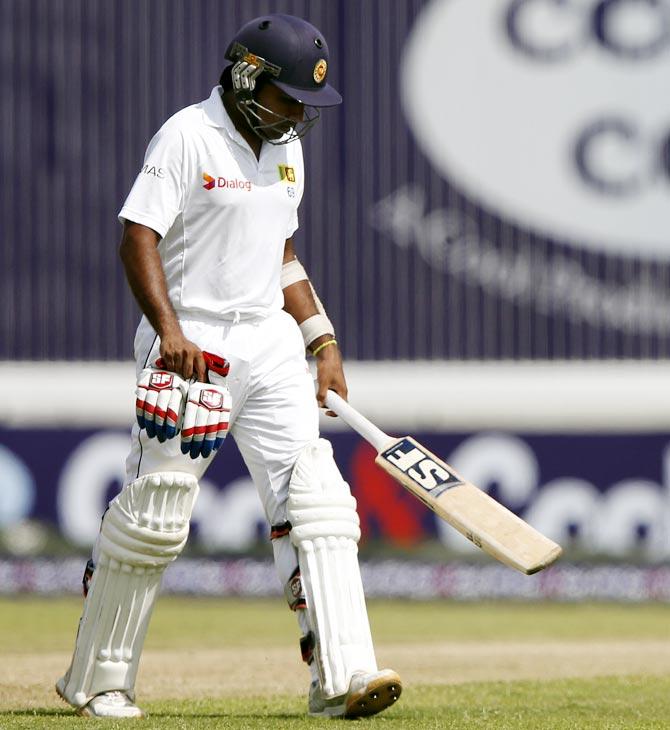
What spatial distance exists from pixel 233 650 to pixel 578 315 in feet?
29.4

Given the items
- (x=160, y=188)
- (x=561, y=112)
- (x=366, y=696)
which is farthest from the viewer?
(x=561, y=112)

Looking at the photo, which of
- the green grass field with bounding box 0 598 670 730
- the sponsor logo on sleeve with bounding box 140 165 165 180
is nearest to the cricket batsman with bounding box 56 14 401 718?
the sponsor logo on sleeve with bounding box 140 165 165 180

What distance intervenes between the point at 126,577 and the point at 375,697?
887 mm

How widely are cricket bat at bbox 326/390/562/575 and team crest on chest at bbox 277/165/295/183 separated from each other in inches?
28.4

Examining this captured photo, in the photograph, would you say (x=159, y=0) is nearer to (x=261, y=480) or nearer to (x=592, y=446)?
(x=592, y=446)

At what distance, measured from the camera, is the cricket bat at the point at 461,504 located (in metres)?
5.05

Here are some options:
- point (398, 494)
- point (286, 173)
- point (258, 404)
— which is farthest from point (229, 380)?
point (398, 494)

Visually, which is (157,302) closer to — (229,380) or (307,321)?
(229,380)

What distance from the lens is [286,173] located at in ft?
17.9

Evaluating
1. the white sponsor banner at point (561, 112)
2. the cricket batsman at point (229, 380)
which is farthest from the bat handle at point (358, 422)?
the white sponsor banner at point (561, 112)

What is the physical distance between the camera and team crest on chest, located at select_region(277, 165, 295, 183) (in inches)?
214

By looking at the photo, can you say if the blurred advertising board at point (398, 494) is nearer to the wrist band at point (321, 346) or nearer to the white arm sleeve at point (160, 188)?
the wrist band at point (321, 346)

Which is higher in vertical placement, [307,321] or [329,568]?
[307,321]

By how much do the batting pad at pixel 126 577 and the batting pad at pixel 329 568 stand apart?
0.35 m
